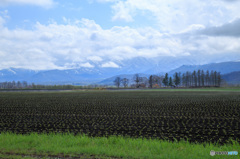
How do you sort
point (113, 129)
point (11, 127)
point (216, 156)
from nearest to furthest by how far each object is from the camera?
point (216, 156) → point (113, 129) → point (11, 127)

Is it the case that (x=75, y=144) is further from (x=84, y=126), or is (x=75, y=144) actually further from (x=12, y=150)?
(x=84, y=126)

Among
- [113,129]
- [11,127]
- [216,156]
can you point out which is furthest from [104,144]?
[11,127]

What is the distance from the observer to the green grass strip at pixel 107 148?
9.77 metres

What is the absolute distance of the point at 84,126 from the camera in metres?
17.2

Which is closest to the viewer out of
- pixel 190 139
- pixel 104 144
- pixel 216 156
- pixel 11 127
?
pixel 216 156

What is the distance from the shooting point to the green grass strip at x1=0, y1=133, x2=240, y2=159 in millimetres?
9773

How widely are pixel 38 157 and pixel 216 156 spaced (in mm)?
7712

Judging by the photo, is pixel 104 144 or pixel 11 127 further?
pixel 11 127

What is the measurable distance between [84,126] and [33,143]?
5.79 m

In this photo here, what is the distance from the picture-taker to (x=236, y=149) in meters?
10.4

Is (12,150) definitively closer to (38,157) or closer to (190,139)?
(38,157)

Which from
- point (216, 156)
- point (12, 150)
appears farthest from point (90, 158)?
point (216, 156)

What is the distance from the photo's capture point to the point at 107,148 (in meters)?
10.7

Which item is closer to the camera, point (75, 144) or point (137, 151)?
point (137, 151)
